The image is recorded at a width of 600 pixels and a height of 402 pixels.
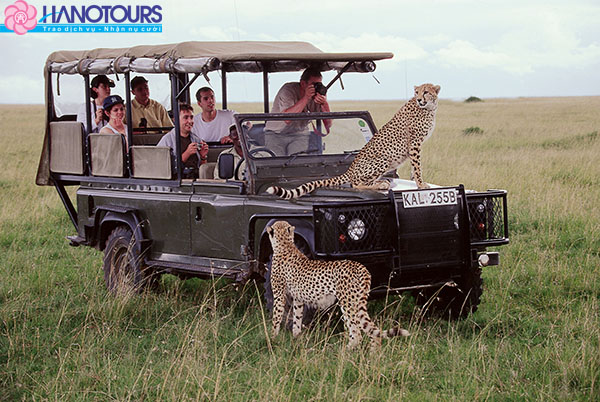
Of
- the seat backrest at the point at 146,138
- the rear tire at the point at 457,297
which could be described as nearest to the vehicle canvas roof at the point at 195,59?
the seat backrest at the point at 146,138

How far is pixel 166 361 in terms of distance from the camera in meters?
5.08

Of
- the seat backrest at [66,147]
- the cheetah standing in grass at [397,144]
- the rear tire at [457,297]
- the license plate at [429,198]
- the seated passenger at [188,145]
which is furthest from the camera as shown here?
the seat backrest at [66,147]

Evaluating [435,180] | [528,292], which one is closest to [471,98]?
[435,180]

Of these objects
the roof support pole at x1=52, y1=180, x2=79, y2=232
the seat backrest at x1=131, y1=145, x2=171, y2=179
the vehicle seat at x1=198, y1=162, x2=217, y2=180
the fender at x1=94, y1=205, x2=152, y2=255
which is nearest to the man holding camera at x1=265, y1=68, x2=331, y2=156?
the vehicle seat at x1=198, y1=162, x2=217, y2=180

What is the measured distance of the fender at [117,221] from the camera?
6.98 m

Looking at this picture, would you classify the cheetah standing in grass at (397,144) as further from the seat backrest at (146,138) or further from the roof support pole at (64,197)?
the roof support pole at (64,197)

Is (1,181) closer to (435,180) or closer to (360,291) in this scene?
(435,180)

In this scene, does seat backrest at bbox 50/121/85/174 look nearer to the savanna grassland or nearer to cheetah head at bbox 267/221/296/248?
the savanna grassland

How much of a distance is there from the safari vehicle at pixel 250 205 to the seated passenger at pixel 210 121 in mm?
164

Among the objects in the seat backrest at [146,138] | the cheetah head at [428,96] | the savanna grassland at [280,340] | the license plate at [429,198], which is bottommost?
the savanna grassland at [280,340]

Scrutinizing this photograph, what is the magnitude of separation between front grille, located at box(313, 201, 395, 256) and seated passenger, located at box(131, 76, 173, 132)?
11.5ft

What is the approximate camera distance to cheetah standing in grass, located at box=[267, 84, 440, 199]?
616 cm

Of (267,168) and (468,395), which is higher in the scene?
(267,168)

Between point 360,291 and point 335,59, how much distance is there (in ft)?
A: 7.00
